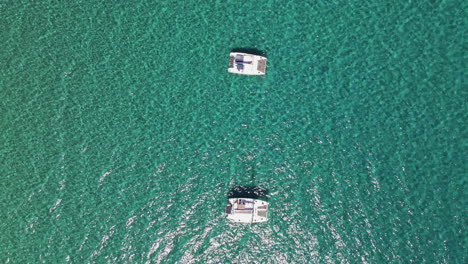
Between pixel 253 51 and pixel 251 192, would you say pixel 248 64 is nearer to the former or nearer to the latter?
pixel 253 51

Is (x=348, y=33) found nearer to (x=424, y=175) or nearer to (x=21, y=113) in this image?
(x=424, y=175)

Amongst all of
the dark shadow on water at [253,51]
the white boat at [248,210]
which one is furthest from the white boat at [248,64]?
the white boat at [248,210]

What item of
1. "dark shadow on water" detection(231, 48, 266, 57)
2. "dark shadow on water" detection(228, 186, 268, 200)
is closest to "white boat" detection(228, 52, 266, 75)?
"dark shadow on water" detection(231, 48, 266, 57)

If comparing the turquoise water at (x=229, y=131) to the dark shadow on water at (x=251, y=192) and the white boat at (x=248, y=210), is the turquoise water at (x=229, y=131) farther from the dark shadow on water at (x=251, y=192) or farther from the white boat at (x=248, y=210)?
the white boat at (x=248, y=210)

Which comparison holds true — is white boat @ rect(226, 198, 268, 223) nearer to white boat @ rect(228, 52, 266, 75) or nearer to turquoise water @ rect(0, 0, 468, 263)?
turquoise water @ rect(0, 0, 468, 263)

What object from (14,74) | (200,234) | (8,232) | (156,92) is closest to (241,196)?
(200,234)
